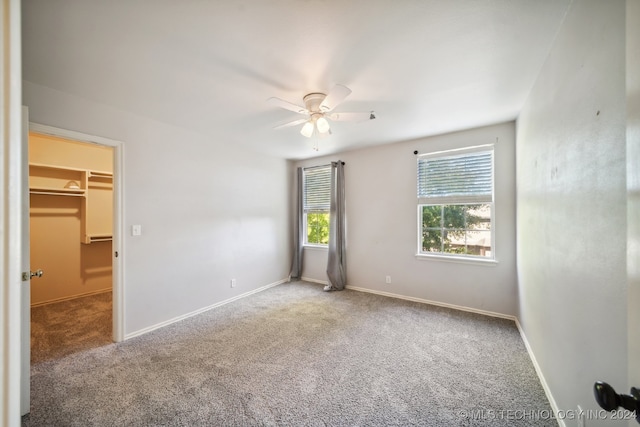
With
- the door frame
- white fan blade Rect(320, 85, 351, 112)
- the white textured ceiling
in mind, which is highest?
the white textured ceiling

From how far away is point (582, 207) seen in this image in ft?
4.21

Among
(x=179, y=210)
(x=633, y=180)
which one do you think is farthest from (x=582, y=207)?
(x=179, y=210)

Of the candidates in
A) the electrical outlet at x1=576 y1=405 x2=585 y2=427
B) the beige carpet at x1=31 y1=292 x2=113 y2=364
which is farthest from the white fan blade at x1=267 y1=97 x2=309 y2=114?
the beige carpet at x1=31 y1=292 x2=113 y2=364

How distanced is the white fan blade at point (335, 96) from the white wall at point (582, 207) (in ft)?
4.22

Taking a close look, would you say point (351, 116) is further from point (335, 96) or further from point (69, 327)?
point (69, 327)

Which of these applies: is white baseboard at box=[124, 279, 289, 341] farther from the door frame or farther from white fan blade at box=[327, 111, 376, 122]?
white fan blade at box=[327, 111, 376, 122]

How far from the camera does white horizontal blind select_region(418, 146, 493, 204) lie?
3326 mm

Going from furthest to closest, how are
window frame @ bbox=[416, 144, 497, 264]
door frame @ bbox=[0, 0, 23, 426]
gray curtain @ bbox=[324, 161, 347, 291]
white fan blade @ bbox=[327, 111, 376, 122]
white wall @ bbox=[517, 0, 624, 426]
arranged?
1. gray curtain @ bbox=[324, 161, 347, 291]
2. window frame @ bbox=[416, 144, 497, 264]
3. white fan blade @ bbox=[327, 111, 376, 122]
4. white wall @ bbox=[517, 0, 624, 426]
5. door frame @ bbox=[0, 0, 23, 426]

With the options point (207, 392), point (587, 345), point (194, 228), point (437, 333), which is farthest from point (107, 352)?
point (587, 345)

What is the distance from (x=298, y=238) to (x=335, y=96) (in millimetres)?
3345

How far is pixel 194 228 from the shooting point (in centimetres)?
339

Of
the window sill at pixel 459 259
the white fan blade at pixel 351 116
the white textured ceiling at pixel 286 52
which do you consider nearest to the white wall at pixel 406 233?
the window sill at pixel 459 259

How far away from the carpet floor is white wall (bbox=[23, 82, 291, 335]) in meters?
0.46

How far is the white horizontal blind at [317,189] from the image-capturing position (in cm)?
479
